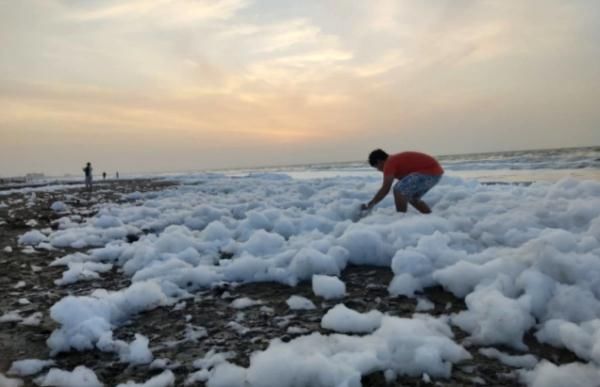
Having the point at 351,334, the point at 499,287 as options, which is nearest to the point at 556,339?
the point at 499,287

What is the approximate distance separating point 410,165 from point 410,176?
225 millimetres

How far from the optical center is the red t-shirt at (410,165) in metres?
7.40

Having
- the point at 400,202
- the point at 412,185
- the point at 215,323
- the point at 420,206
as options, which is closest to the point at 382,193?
the point at 400,202

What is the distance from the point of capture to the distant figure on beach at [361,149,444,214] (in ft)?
23.9

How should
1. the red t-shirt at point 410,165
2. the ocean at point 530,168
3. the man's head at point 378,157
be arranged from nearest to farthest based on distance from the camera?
the red t-shirt at point 410,165 → the man's head at point 378,157 → the ocean at point 530,168

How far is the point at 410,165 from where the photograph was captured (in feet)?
24.5

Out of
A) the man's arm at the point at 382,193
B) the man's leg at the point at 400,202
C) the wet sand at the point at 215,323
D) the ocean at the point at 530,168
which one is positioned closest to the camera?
the wet sand at the point at 215,323

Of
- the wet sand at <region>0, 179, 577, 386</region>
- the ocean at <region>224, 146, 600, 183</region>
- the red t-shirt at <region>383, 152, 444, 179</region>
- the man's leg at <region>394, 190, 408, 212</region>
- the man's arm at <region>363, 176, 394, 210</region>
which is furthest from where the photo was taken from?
the ocean at <region>224, 146, 600, 183</region>

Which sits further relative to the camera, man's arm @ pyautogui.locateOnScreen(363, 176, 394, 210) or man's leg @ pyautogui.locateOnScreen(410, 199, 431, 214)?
man's leg @ pyautogui.locateOnScreen(410, 199, 431, 214)

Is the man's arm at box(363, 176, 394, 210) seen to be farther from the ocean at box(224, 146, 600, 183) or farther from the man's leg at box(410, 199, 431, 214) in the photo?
the ocean at box(224, 146, 600, 183)

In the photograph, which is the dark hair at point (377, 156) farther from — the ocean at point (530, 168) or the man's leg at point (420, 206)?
the ocean at point (530, 168)

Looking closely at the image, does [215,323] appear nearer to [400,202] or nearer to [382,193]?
[382,193]

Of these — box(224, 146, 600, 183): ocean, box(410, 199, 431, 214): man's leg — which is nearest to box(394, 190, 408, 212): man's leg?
box(410, 199, 431, 214): man's leg

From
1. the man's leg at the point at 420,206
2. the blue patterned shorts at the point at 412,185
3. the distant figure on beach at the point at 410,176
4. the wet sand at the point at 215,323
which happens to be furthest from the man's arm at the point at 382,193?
the wet sand at the point at 215,323
